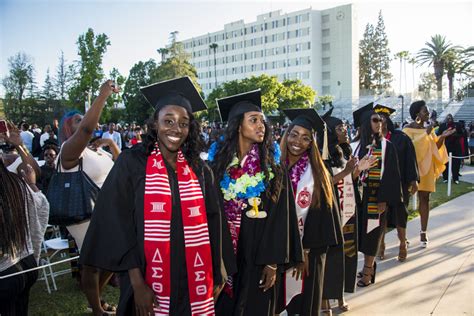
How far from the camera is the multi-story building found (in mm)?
74188

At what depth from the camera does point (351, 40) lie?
242 ft

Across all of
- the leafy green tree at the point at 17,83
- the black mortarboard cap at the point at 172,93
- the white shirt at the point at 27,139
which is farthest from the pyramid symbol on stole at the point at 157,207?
the leafy green tree at the point at 17,83

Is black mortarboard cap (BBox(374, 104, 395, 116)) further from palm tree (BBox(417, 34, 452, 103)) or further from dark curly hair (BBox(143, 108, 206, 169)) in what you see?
palm tree (BBox(417, 34, 452, 103))

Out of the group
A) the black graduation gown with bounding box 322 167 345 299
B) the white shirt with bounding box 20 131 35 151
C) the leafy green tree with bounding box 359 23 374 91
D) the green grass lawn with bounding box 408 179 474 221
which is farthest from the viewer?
the leafy green tree with bounding box 359 23 374 91

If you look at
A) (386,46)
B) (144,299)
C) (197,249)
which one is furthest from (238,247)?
(386,46)

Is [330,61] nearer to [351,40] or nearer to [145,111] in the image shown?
[351,40]

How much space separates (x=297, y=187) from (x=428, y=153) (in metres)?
4.16

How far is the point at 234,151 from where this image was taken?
3246 millimetres

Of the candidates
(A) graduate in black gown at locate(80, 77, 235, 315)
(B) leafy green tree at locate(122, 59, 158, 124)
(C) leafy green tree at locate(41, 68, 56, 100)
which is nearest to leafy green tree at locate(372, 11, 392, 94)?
(B) leafy green tree at locate(122, 59, 158, 124)

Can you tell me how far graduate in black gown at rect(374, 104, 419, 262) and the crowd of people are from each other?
1322mm

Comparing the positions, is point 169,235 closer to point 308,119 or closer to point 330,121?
point 308,119

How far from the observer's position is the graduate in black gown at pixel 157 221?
235cm

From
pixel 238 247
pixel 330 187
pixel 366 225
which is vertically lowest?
pixel 366 225

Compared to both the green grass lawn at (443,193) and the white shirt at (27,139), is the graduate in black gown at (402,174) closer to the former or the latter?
the green grass lawn at (443,193)
